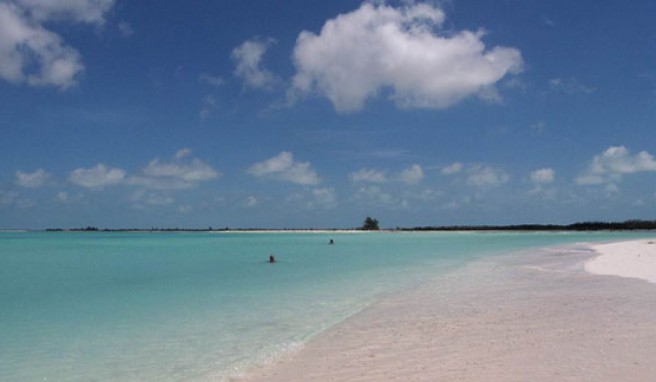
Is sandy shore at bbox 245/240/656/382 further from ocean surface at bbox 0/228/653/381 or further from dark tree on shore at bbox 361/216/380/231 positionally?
dark tree on shore at bbox 361/216/380/231

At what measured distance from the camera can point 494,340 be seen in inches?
319

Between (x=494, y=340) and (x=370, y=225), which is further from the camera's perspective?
(x=370, y=225)

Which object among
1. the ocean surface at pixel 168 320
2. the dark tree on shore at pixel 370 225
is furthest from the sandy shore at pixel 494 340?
the dark tree on shore at pixel 370 225

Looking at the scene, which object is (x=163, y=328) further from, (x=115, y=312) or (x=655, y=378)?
(x=655, y=378)

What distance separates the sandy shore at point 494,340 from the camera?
6.33m

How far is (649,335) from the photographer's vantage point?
7.70m

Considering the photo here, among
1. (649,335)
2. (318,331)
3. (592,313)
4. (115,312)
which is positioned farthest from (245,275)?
(649,335)

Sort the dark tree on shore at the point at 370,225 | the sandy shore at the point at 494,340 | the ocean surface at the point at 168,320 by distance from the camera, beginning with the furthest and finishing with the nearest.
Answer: the dark tree on shore at the point at 370,225 < the ocean surface at the point at 168,320 < the sandy shore at the point at 494,340

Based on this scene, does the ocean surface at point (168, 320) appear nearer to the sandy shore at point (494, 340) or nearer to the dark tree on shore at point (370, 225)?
the sandy shore at point (494, 340)

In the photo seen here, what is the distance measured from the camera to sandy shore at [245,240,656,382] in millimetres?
6328

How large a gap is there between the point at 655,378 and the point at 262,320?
761 cm

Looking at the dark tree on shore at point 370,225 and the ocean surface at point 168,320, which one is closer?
the ocean surface at point 168,320

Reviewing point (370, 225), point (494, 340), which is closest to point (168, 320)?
point (494, 340)

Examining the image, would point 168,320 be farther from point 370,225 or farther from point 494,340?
point 370,225
